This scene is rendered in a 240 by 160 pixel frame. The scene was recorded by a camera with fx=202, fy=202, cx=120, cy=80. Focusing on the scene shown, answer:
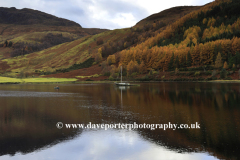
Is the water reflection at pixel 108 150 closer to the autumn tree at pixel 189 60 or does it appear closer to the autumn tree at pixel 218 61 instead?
the autumn tree at pixel 218 61

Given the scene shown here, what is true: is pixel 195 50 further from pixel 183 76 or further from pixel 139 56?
pixel 139 56

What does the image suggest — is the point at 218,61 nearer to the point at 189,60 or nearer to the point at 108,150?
the point at 189,60

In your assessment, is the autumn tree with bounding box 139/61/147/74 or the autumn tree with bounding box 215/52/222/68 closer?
the autumn tree with bounding box 215/52/222/68

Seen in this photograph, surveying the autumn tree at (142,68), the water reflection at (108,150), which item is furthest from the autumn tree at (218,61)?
the water reflection at (108,150)

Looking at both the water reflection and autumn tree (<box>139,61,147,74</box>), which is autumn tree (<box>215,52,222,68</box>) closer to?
autumn tree (<box>139,61,147,74</box>)

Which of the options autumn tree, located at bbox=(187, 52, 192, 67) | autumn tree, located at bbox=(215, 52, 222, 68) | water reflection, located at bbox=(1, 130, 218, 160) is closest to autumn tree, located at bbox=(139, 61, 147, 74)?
autumn tree, located at bbox=(187, 52, 192, 67)

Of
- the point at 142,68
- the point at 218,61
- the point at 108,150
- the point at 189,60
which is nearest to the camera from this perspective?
the point at 108,150

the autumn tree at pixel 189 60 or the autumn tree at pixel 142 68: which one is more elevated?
the autumn tree at pixel 189 60

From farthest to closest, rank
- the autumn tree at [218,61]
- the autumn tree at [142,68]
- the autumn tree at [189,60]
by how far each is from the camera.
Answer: the autumn tree at [142,68], the autumn tree at [189,60], the autumn tree at [218,61]

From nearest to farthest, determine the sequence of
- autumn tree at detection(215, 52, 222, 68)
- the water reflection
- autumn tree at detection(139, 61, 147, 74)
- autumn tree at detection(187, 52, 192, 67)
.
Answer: the water reflection
autumn tree at detection(215, 52, 222, 68)
autumn tree at detection(187, 52, 192, 67)
autumn tree at detection(139, 61, 147, 74)

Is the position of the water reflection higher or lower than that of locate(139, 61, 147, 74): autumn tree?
lower

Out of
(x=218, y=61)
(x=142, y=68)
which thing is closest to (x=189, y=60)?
(x=218, y=61)

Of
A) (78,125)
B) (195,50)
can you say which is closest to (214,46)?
(195,50)

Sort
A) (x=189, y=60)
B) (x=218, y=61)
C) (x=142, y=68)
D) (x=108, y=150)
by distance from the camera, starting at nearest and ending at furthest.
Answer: (x=108, y=150)
(x=218, y=61)
(x=189, y=60)
(x=142, y=68)
